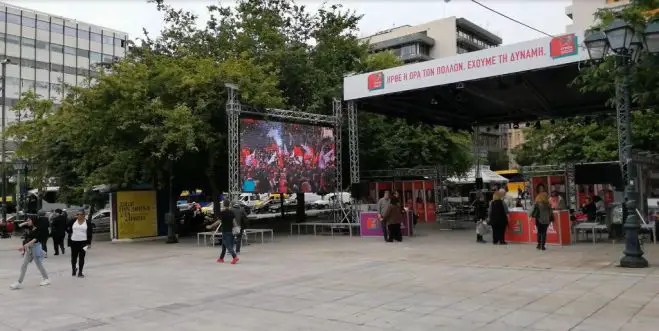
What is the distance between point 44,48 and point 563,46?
71516mm

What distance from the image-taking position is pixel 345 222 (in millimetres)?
22641

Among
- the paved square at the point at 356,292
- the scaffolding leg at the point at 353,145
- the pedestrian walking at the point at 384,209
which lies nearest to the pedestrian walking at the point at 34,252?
the paved square at the point at 356,292

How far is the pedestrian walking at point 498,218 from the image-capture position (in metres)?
15.7

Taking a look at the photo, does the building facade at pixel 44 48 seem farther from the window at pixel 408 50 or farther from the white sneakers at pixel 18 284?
the white sneakers at pixel 18 284

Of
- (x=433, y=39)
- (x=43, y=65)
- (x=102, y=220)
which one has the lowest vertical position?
(x=102, y=220)

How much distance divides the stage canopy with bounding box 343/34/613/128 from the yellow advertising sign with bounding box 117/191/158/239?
953cm

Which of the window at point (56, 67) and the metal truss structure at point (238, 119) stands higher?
the window at point (56, 67)

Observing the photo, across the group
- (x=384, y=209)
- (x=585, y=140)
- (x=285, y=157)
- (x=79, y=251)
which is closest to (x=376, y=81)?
(x=285, y=157)

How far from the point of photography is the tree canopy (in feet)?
64.8

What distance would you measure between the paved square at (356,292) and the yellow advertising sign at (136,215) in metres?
7.07

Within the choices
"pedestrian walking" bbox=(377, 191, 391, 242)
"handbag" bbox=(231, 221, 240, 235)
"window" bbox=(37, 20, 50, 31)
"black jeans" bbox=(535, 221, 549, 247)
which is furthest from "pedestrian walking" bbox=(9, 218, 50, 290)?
"window" bbox=(37, 20, 50, 31)

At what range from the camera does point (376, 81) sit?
2080 centimetres

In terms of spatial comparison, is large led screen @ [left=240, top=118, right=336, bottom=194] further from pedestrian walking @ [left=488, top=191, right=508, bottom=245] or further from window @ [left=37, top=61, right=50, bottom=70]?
window @ [left=37, top=61, right=50, bottom=70]

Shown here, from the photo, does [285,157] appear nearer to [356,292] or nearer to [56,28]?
[356,292]
